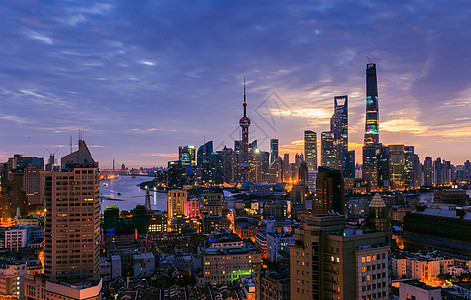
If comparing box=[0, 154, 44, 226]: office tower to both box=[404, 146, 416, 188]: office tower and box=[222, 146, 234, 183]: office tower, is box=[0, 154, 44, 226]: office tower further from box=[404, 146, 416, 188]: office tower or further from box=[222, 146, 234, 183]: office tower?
box=[404, 146, 416, 188]: office tower

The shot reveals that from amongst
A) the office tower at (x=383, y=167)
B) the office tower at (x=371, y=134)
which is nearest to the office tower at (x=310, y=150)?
the office tower at (x=371, y=134)

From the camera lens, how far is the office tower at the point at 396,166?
124 metres

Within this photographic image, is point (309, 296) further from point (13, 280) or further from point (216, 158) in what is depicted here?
point (216, 158)

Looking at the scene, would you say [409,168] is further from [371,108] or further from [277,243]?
[277,243]

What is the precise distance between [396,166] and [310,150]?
35.7m

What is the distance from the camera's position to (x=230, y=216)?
69688 millimetres

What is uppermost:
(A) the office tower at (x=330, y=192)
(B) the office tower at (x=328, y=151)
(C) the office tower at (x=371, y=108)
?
(C) the office tower at (x=371, y=108)

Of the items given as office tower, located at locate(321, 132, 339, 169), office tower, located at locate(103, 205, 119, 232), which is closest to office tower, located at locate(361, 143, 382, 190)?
office tower, located at locate(321, 132, 339, 169)

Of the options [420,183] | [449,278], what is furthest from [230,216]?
[420,183]

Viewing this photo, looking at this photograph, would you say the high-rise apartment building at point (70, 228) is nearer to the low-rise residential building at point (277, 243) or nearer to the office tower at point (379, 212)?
the low-rise residential building at point (277, 243)

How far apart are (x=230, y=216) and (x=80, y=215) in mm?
43630

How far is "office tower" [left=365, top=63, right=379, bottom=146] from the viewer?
136 meters

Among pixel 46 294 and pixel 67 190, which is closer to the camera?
pixel 46 294

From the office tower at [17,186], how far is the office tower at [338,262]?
213ft
